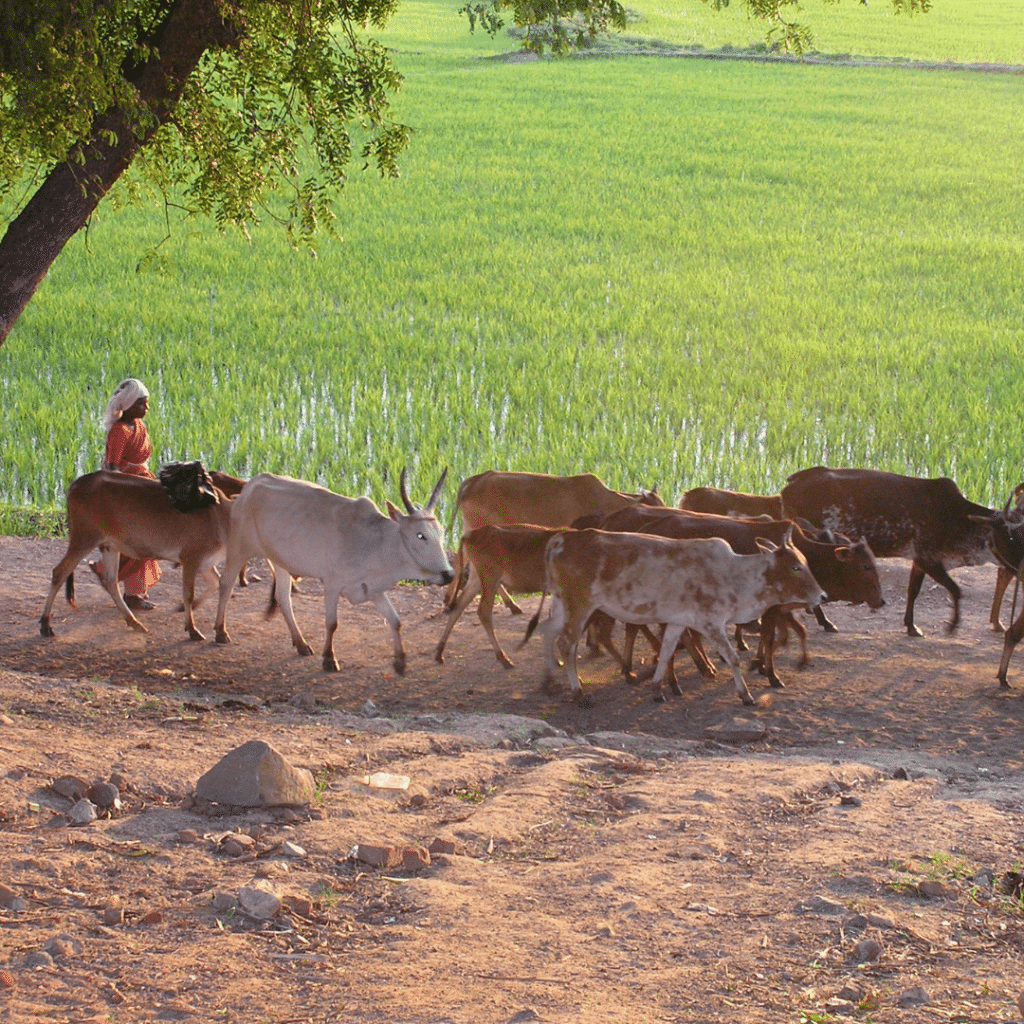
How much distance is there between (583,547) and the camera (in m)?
7.43

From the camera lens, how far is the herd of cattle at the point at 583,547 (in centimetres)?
745

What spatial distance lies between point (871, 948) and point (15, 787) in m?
3.29

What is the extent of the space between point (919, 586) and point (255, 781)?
5.54 metres

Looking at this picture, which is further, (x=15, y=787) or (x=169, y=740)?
(x=169, y=740)

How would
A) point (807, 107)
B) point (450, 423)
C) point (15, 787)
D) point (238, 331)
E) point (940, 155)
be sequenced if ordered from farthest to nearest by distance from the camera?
point (807, 107), point (940, 155), point (238, 331), point (450, 423), point (15, 787)

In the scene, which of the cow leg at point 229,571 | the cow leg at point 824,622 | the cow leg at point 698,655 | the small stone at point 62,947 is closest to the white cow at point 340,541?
the cow leg at point 229,571

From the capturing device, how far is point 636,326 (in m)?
16.5

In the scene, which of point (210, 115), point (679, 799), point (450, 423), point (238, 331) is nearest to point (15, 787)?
point (679, 799)

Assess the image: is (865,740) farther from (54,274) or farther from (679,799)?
(54,274)

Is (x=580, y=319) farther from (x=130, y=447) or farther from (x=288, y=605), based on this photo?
(x=288, y=605)

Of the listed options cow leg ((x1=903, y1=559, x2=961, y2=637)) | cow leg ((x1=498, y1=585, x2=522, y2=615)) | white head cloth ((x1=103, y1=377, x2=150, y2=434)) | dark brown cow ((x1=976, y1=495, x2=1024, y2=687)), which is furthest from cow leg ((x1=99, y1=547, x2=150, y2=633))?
dark brown cow ((x1=976, y1=495, x2=1024, y2=687))

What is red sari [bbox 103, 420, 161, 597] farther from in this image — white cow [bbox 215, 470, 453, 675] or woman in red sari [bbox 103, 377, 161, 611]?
white cow [bbox 215, 470, 453, 675]

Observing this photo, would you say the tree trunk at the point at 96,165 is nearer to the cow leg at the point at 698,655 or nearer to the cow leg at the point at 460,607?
the cow leg at the point at 460,607

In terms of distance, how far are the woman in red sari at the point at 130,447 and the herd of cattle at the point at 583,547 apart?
1.01 feet
